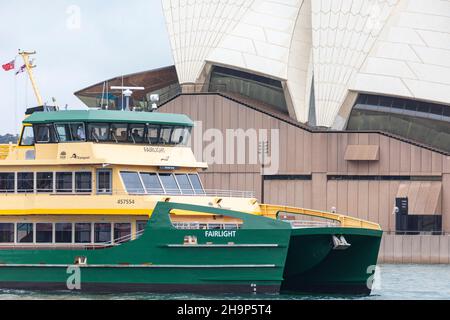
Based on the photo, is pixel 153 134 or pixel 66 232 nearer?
pixel 66 232

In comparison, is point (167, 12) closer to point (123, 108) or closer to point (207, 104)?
point (207, 104)

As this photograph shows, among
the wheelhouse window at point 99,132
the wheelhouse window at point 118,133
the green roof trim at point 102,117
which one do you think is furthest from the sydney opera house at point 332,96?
the wheelhouse window at point 99,132

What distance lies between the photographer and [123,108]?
141ft

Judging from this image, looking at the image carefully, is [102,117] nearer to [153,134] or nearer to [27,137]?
[153,134]

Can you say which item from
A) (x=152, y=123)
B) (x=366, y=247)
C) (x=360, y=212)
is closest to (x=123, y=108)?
(x=152, y=123)

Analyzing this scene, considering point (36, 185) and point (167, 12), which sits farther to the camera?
point (167, 12)

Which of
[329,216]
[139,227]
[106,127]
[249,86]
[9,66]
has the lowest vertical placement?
[139,227]

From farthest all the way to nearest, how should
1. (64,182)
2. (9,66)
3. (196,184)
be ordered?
(9,66) < (196,184) < (64,182)

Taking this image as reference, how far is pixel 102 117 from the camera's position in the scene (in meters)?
40.7

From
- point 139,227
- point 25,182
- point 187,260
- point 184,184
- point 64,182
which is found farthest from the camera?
point 25,182

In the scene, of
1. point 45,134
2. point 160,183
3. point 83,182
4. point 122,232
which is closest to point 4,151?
point 45,134

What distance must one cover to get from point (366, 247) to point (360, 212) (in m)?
28.2

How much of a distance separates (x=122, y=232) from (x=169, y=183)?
2.10 m

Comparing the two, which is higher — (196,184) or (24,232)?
(196,184)
